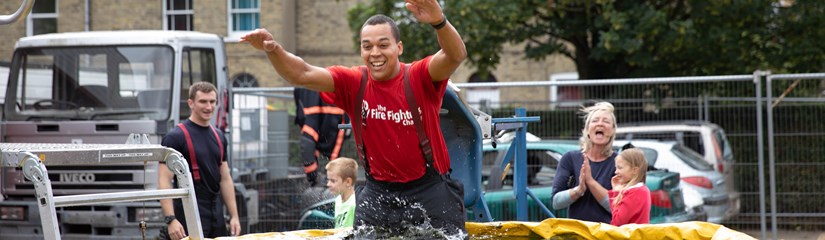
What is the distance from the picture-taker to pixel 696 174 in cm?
1277

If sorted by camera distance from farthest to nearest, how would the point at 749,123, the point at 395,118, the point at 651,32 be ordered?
the point at 651,32, the point at 749,123, the point at 395,118

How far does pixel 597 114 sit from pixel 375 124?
2377 millimetres

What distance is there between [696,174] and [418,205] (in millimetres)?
7463

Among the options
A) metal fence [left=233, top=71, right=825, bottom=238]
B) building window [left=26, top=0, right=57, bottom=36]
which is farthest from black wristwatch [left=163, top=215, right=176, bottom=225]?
building window [left=26, top=0, right=57, bottom=36]

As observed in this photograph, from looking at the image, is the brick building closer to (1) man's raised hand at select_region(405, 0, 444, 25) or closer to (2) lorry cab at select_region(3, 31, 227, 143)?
(2) lorry cab at select_region(3, 31, 227, 143)

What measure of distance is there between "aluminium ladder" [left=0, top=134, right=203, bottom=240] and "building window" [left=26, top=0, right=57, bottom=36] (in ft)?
94.9

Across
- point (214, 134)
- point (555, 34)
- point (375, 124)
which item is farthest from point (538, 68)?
point (375, 124)

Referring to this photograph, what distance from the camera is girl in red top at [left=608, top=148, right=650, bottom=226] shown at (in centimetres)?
739

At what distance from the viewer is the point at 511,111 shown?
14.4 metres

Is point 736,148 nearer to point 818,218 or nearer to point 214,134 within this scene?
point 818,218

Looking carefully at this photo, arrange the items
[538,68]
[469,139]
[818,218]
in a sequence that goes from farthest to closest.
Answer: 1. [538,68]
2. [818,218]
3. [469,139]

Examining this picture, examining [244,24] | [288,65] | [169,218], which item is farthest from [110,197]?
[244,24]

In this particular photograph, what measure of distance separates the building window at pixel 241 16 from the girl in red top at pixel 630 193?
93.4 feet

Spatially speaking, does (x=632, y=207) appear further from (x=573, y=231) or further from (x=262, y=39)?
(x=262, y=39)
